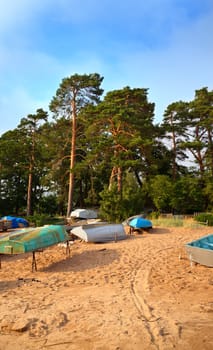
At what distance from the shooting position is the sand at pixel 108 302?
4336mm

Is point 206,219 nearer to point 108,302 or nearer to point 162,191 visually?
point 162,191

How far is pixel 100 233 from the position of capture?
44.4 feet

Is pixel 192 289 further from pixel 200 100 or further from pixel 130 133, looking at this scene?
pixel 200 100

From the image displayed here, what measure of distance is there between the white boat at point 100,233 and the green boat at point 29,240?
2.81 m

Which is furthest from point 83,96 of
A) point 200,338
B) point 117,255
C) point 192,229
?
point 200,338

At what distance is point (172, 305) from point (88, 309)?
1.76 meters

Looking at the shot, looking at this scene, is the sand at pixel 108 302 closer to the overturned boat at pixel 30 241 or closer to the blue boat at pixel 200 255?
the blue boat at pixel 200 255

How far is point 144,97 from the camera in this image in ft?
81.8

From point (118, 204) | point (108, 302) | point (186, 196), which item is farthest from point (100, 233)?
point (186, 196)

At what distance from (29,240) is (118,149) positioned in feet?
48.6

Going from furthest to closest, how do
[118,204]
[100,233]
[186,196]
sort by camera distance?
1. [186,196]
2. [118,204]
3. [100,233]

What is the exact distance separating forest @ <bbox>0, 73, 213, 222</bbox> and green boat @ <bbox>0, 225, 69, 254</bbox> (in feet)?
31.9

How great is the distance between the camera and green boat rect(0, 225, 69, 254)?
8.95 metres

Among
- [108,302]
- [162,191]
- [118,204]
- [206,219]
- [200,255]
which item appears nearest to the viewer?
[108,302]
